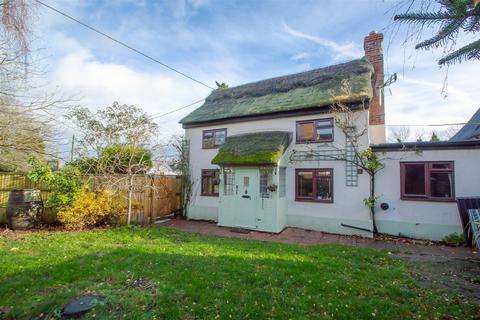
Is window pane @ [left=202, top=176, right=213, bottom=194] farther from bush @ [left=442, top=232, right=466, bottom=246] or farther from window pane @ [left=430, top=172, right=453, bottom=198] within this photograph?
bush @ [left=442, top=232, right=466, bottom=246]

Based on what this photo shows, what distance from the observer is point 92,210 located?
353 inches

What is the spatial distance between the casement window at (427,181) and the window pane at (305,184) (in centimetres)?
321

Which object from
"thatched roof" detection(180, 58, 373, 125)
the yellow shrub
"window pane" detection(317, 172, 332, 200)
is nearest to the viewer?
the yellow shrub

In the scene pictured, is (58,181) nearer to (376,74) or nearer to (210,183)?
(210,183)

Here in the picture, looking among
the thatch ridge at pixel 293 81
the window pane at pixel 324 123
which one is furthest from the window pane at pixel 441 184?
the thatch ridge at pixel 293 81

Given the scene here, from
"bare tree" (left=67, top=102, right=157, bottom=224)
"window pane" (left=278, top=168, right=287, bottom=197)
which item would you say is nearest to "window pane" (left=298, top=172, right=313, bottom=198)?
"window pane" (left=278, top=168, right=287, bottom=197)

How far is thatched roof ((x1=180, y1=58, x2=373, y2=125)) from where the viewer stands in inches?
392

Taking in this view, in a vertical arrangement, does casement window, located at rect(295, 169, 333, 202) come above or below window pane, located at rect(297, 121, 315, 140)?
below

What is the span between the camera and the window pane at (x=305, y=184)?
33.2 feet

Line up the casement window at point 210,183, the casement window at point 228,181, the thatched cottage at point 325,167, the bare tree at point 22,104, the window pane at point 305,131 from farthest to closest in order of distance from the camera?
the casement window at point 210,183 → the casement window at point 228,181 → the window pane at point 305,131 → the thatched cottage at point 325,167 → the bare tree at point 22,104

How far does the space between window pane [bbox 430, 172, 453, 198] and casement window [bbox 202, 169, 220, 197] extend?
862 cm

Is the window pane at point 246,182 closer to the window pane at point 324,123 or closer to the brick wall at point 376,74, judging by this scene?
the window pane at point 324,123

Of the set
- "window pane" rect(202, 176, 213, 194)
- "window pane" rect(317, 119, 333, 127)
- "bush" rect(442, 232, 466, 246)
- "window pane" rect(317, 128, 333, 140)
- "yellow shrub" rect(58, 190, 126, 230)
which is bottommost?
"bush" rect(442, 232, 466, 246)

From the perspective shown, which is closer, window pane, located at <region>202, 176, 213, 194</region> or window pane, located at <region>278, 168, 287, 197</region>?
window pane, located at <region>278, 168, 287, 197</region>
